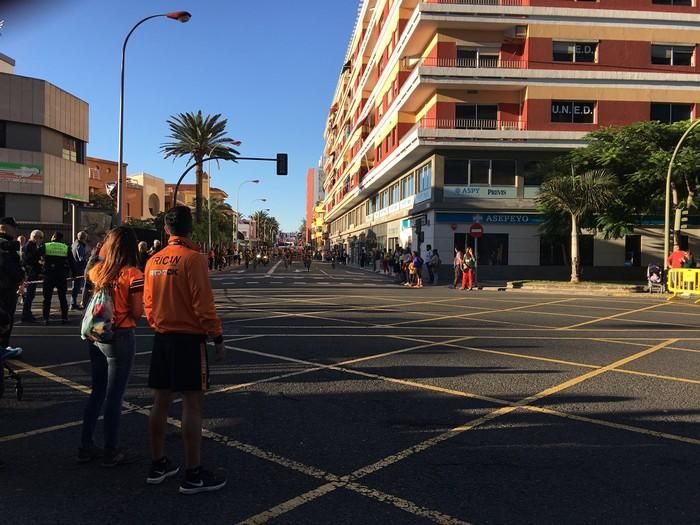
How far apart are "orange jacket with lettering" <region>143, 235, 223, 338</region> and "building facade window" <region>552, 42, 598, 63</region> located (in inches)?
1229

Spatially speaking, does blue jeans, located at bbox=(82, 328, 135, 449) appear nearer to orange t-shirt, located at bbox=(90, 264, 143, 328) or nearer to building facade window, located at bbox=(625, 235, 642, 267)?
orange t-shirt, located at bbox=(90, 264, 143, 328)

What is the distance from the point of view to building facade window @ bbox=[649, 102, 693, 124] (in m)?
30.5

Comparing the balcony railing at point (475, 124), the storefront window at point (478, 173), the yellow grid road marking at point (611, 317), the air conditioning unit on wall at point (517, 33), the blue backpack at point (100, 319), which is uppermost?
the air conditioning unit on wall at point (517, 33)

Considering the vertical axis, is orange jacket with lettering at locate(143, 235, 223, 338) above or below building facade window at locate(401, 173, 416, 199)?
below

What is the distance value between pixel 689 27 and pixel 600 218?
46.6ft

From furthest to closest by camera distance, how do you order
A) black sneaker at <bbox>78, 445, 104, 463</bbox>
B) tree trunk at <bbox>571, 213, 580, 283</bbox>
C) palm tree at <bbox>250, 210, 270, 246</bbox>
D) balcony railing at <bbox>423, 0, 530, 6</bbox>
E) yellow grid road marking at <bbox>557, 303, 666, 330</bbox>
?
palm tree at <bbox>250, 210, 270, 246</bbox>
balcony railing at <bbox>423, 0, 530, 6</bbox>
tree trunk at <bbox>571, 213, 580, 283</bbox>
yellow grid road marking at <bbox>557, 303, 666, 330</bbox>
black sneaker at <bbox>78, 445, 104, 463</bbox>

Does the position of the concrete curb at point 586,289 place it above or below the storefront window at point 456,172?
below

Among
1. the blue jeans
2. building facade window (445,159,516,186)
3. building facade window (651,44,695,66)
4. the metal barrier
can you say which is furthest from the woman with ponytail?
building facade window (651,44,695,66)

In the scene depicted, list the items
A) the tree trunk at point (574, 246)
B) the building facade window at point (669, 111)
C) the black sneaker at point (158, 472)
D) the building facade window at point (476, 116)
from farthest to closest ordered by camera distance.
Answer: the building facade window at point (669, 111) < the building facade window at point (476, 116) < the tree trunk at point (574, 246) < the black sneaker at point (158, 472)

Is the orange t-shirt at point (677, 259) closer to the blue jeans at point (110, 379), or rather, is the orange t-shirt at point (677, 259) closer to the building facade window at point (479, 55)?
the building facade window at point (479, 55)

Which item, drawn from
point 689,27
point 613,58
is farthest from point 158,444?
point 689,27

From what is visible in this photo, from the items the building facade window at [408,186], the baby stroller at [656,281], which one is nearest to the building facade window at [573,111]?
the building facade window at [408,186]

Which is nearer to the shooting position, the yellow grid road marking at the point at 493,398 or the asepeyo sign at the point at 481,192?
the yellow grid road marking at the point at 493,398

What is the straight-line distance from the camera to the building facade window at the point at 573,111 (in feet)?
98.7
